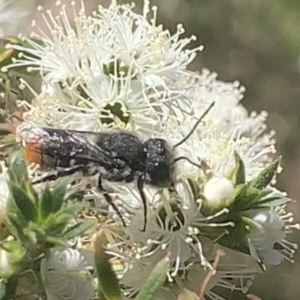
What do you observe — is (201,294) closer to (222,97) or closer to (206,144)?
(206,144)

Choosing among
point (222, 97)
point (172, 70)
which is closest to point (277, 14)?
point (222, 97)

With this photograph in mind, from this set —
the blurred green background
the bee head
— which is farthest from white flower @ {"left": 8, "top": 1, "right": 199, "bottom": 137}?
the blurred green background

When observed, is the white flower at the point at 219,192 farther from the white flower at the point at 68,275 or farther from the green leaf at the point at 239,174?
the white flower at the point at 68,275

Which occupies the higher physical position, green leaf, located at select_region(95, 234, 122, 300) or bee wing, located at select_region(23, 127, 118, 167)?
bee wing, located at select_region(23, 127, 118, 167)

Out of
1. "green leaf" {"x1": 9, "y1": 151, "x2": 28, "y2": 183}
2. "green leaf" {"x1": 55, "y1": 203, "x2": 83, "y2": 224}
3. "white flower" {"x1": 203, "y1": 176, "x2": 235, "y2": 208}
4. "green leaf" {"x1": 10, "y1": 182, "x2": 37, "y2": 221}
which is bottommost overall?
"green leaf" {"x1": 10, "y1": 182, "x2": 37, "y2": 221}

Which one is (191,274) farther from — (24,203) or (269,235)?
(24,203)

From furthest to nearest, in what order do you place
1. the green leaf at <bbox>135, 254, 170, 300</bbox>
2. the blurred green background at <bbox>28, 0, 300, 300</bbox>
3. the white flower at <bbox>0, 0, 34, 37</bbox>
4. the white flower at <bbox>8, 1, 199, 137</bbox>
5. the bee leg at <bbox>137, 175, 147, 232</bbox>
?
the blurred green background at <bbox>28, 0, 300, 300</bbox>
the white flower at <bbox>0, 0, 34, 37</bbox>
the white flower at <bbox>8, 1, 199, 137</bbox>
the bee leg at <bbox>137, 175, 147, 232</bbox>
the green leaf at <bbox>135, 254, 170, 300</bbox>

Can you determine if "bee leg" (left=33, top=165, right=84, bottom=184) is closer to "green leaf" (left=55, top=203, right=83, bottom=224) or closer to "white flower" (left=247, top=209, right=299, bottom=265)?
"green leaf" (left=55, top=203, right=83, bottom=224)

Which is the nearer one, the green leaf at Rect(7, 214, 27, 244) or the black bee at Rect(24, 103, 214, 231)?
the green leaf at Rect(7, 214, 27, 244)

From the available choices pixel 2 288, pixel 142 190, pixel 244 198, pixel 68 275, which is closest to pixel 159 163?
pixel 142 190
